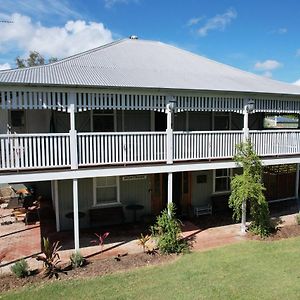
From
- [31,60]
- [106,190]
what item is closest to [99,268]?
[106,190]

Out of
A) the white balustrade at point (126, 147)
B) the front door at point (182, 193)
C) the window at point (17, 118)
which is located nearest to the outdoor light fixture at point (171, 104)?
the white balustrade at point (126, 147)

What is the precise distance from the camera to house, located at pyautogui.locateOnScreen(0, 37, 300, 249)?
10094mm

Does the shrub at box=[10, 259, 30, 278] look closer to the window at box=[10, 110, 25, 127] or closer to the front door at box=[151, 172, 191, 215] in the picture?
the front door at box=[151, 172, 191, 215]

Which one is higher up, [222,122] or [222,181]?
[222,122]

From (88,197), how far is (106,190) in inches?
32.7

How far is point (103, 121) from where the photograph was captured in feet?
44.2

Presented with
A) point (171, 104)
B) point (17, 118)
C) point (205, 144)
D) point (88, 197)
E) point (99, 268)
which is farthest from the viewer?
point (17, 118)

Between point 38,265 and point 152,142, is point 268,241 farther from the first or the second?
point 38,265

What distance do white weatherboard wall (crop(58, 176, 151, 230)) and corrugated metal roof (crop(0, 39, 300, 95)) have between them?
4.57m

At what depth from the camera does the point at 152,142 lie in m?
11.5

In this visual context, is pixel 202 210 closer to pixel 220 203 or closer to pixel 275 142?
pixel 220 203

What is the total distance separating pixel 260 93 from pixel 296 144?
125 inches

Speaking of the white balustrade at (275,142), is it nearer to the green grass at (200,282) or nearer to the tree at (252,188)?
the tree at (252,188)

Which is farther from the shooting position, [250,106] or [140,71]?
[140,71]
